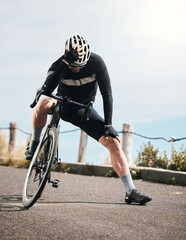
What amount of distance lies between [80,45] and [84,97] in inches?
35.0

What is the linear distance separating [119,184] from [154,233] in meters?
5.22

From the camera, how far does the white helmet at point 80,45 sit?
5168 mm

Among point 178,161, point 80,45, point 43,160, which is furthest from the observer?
point 178,161

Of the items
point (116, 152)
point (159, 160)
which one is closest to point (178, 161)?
point (159, 160)

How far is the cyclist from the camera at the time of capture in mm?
5297

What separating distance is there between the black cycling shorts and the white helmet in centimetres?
72

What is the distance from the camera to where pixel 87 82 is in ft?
18.8

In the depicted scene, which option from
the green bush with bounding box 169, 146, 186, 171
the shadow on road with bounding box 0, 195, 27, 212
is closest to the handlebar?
the shadow on road with bounding box 0, 195, 27, 212

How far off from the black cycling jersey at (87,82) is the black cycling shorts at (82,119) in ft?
0.48

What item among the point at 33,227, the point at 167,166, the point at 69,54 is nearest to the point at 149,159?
the point at 167,166

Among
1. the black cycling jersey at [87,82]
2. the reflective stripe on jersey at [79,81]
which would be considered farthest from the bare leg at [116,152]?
the reflective stripe on jersey at [79,81]

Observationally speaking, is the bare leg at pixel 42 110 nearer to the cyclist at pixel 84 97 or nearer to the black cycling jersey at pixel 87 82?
the cyclist at pixel 84 97

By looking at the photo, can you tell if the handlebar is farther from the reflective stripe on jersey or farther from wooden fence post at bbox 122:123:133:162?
wooden fence post at bbox 122:123:133:162

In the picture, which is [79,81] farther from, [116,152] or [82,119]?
[116,152]
